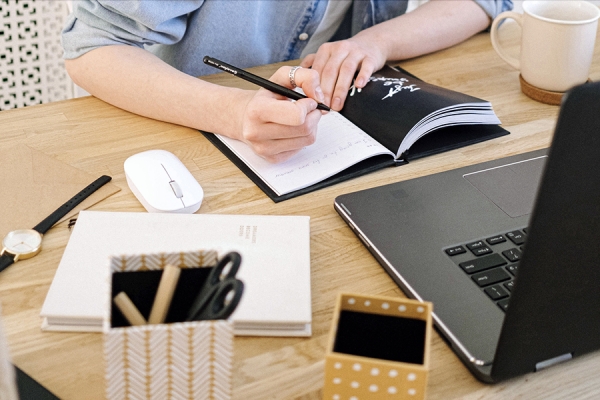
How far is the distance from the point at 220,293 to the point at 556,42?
0.81 metres

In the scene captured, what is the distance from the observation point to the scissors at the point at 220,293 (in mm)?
442

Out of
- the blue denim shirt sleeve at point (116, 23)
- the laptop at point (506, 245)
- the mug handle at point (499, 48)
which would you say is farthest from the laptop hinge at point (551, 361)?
the blue denim shirt sleeve at point (116, 23)

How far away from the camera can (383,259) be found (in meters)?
0.71

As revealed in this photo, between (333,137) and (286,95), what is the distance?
9cm

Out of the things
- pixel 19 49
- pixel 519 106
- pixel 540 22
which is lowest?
pixel 19 49

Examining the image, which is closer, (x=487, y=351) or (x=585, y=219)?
(x=585, y=219)

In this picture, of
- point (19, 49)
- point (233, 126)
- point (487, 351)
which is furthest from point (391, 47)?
point (19, 49)

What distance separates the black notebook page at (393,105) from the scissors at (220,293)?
0.48m

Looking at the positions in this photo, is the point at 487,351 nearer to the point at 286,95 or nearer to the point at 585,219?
the point at 585,219

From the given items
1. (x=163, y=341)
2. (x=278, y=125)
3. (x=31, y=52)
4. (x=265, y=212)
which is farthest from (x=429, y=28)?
(x=31, y=52)

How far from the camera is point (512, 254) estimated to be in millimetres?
687

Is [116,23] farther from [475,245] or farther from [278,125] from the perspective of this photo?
[475,245]

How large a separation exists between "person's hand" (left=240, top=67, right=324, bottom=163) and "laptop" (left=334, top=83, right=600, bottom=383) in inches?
4.7

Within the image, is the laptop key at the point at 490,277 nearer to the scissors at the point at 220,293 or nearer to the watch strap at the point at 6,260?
the scissors at the point at 220,293
